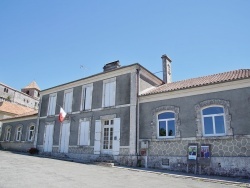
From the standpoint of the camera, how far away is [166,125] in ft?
38.5

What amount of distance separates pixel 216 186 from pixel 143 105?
6.62 m

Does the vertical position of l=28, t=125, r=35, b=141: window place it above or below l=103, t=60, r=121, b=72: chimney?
below

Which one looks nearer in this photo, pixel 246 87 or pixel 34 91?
pixel 246 87

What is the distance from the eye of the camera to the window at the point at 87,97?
618 inches

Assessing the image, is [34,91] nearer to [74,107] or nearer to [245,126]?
[74,107]

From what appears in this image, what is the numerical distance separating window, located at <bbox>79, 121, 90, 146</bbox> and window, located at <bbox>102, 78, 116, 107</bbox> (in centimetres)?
198

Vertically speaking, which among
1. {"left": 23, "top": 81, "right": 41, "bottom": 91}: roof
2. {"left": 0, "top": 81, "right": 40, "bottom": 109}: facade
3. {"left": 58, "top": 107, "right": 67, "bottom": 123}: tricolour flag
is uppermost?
{"left": 23, "top": 81, "right": 41, "bottom": 91}: roof

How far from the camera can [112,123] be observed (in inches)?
553

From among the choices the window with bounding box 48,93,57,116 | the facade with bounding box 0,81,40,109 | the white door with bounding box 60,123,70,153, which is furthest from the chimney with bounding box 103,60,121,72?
the facade with bounding box 0,81,40,109

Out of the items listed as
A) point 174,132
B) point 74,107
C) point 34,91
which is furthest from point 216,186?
point 34,91

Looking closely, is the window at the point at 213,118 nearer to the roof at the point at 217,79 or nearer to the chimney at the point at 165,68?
the roof at the point at 217,79

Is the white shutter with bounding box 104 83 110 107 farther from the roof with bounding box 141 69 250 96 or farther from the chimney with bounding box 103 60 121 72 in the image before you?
the roof with bounding box 141 69 250 96

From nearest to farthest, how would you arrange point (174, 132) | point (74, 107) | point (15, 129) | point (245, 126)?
1. point (245, 126)
2. point (174, 132)
3. point (74, 107)
4. point (15, 129)

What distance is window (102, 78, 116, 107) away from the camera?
14398mm
